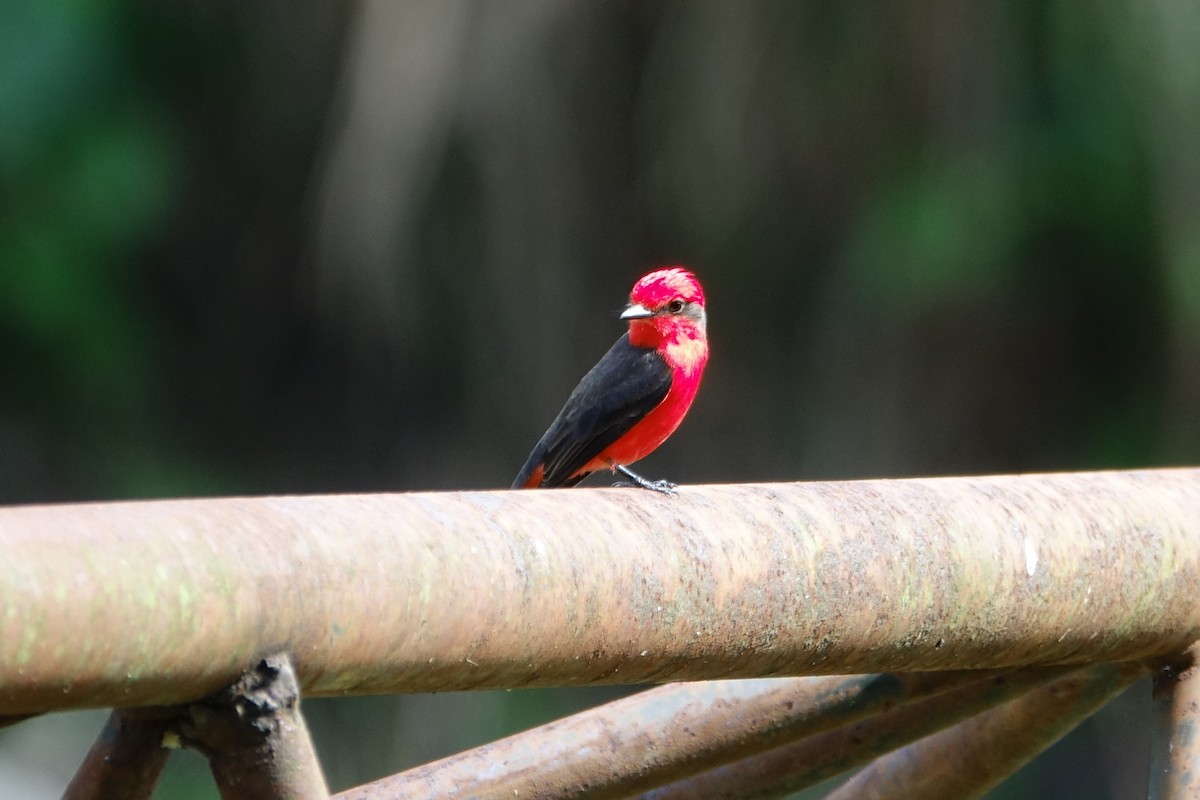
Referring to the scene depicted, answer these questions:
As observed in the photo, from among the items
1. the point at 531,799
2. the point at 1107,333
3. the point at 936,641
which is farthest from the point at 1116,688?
the point at 1107,333

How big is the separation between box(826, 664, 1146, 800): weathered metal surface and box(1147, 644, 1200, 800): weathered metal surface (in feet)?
0.33

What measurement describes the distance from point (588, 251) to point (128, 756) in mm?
5797

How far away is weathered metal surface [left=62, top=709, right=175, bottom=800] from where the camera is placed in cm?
128

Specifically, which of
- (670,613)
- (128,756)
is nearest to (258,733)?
(128,756)

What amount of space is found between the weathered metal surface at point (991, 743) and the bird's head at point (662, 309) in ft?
6.55

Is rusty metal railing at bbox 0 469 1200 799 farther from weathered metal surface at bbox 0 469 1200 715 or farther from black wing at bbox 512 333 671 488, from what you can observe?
black wing at bbox 512 333 671 488

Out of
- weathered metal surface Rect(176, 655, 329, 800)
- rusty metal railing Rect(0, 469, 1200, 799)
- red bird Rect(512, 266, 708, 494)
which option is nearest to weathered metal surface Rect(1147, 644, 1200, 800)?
rusty metal railing Rect(0, 469, 1200, 799)

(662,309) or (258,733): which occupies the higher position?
(662,309)

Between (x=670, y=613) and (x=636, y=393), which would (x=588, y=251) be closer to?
(x=636, y=393)

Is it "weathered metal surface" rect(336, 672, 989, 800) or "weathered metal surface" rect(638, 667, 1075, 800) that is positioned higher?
"weathered metal surface" rect(336, 672, 989, 800)

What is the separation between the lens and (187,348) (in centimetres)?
819

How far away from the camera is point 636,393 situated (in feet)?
13.3

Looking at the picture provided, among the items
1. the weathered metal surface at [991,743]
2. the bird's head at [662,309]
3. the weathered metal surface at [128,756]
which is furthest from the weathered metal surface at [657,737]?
the bird's head at [662,309]

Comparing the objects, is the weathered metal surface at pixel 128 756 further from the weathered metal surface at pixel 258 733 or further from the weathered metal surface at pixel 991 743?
the weathered metal surface at pixel 991 743
